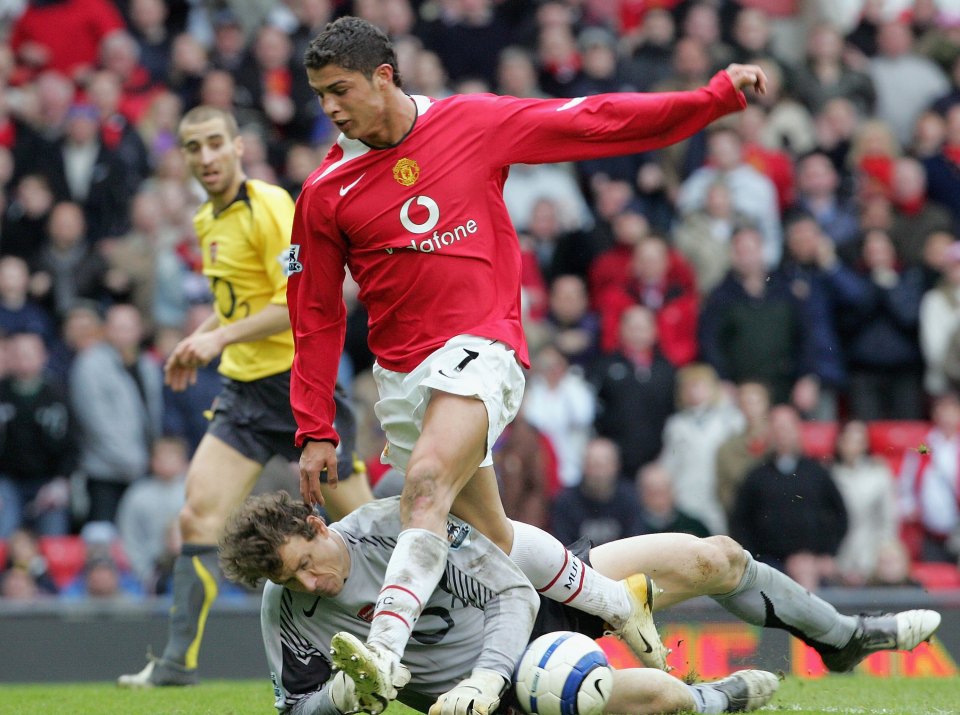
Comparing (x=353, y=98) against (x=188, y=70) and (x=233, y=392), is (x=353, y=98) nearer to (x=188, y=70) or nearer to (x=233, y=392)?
(x=233, y=392)

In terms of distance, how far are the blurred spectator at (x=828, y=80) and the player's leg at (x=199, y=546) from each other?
899 centimetres

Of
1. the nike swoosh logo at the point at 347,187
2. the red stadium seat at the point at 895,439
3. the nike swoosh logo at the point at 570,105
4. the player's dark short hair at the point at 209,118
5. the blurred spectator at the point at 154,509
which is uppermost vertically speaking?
the nike swoosh logo at the point at 570,105

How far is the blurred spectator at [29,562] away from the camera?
1191 cm

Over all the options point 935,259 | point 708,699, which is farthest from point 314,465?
point 935,259

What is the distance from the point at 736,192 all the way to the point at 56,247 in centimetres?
581

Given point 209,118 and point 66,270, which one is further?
point 66,270

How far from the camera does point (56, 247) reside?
1345cm

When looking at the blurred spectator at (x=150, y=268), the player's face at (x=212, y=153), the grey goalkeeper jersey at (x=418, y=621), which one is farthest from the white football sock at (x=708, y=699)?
the blurred spectator at (x=150, y=268)

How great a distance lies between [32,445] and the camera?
1231 centimetres

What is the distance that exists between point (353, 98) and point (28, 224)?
26.2ft

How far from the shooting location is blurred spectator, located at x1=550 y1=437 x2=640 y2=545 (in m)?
12.1

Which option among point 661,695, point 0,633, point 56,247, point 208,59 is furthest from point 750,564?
point 208,59

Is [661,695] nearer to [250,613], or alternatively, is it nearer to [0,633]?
[250,613]

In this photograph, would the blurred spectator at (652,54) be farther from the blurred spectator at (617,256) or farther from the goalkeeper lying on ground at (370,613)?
the goalkeeper lying on ground at (370,613)
